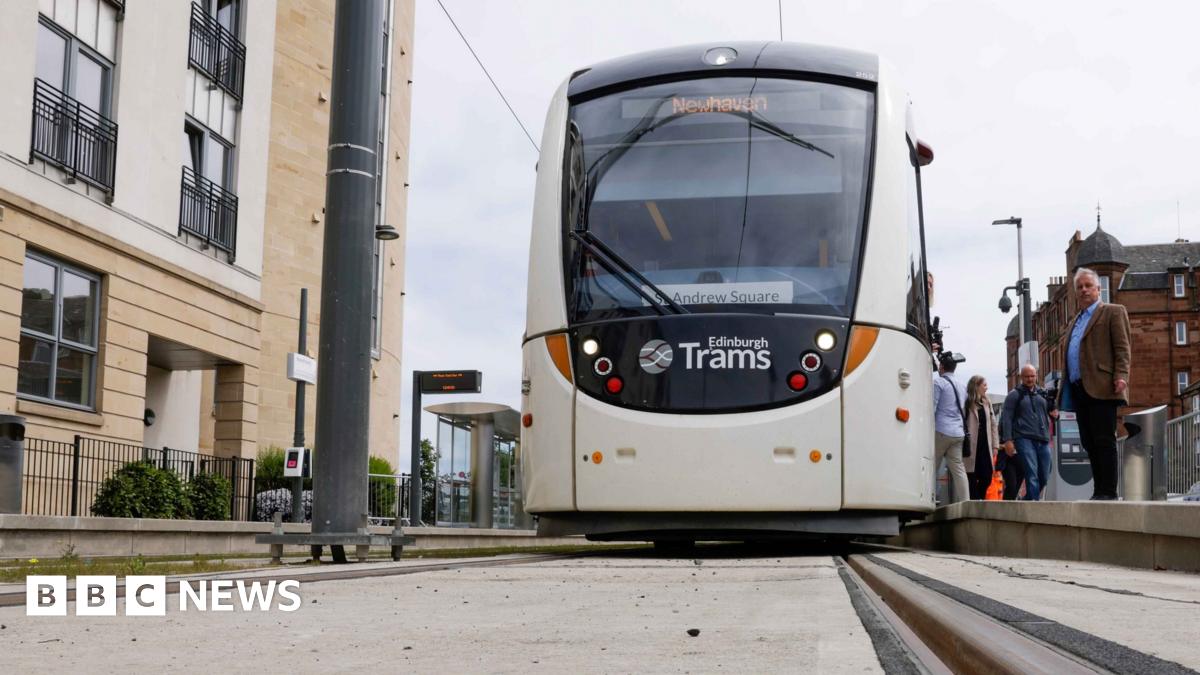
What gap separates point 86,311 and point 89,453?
2.46 m

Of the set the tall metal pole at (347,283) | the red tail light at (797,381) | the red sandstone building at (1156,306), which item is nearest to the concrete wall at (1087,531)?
the red tail light at (797,381)

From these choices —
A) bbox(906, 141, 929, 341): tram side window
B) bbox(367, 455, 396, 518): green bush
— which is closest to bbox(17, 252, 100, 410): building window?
bbox(367, 455, 396, 518): green bush

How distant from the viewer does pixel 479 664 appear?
3.19 m

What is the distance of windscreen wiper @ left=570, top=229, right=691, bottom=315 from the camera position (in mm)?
9500

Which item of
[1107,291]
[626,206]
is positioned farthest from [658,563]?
[1107,291]

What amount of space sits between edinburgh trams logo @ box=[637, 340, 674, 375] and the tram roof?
7.34 ft

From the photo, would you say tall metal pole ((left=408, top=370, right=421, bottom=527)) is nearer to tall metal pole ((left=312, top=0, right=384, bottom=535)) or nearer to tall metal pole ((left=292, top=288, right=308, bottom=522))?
tall metal pole ((left=292, top=288, right=308, bottom=522))

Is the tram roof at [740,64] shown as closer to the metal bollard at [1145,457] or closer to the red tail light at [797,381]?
the red tail light at [797,381]

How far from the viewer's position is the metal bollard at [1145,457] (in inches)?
465

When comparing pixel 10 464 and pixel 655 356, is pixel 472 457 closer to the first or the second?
pixel 10 464

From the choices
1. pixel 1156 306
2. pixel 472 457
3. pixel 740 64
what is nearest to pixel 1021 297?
pixel 472 457

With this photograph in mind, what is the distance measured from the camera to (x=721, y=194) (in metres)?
9.84

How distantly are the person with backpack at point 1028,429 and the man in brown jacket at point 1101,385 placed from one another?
170 inches

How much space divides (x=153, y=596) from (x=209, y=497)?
44.2 ft
